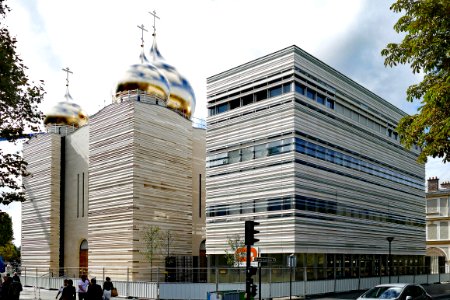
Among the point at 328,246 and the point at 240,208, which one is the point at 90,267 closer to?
the point at 240,208

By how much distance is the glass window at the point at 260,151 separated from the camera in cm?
3344

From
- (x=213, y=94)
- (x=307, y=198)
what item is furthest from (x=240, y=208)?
(x=213, y=94)

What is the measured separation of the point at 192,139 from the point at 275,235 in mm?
13840

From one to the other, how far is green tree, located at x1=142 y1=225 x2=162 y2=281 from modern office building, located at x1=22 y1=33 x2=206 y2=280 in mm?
219

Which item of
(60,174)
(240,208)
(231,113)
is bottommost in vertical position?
(240,208)

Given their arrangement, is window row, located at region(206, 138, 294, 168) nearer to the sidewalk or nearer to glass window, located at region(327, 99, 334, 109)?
glass window, located at region(327, 99, 334, 109)

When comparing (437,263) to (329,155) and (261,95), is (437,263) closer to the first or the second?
(329,155)

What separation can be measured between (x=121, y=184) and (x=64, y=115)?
16.1 m

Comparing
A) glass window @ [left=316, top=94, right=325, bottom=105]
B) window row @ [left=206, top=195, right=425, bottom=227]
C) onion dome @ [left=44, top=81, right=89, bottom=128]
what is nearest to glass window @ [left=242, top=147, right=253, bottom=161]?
window row @ [left=206, top=195, right=425, bottom=227]

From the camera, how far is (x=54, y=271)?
149 feet

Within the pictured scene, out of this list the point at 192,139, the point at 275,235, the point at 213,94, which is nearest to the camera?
the point at 275,235

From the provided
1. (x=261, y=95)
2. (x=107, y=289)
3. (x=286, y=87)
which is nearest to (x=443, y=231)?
(x=261, y=95)

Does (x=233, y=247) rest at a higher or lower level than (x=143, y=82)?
lower

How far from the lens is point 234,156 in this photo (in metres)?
35.2
